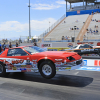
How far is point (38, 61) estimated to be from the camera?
22.1 ft

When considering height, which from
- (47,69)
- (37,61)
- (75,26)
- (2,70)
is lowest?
(2,70)

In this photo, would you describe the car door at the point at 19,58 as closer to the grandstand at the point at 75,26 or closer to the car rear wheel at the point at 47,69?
the car rear wheel at the point at 47,69

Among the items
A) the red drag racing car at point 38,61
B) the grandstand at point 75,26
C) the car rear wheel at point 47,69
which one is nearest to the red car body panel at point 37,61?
the red drag racing car at point 38,61

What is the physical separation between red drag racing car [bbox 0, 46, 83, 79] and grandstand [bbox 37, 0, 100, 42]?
1832cm

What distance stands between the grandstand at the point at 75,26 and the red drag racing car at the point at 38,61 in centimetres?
1832

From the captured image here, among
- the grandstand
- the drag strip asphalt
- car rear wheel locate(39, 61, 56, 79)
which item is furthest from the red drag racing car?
the grandstand

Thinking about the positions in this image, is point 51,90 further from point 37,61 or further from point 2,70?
point 2,70

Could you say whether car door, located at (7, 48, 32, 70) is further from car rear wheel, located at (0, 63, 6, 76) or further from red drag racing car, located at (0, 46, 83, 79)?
car rear wheel, located at (0, 63, 6, 76)

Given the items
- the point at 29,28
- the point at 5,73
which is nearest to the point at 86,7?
the point at 29,28

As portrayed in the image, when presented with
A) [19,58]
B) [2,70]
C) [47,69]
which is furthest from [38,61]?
[2,70]

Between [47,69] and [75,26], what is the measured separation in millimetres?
28571

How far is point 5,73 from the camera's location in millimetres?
7648

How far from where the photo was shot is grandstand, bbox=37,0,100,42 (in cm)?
2723

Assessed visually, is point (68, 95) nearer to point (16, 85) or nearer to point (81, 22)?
point (16, 85)
